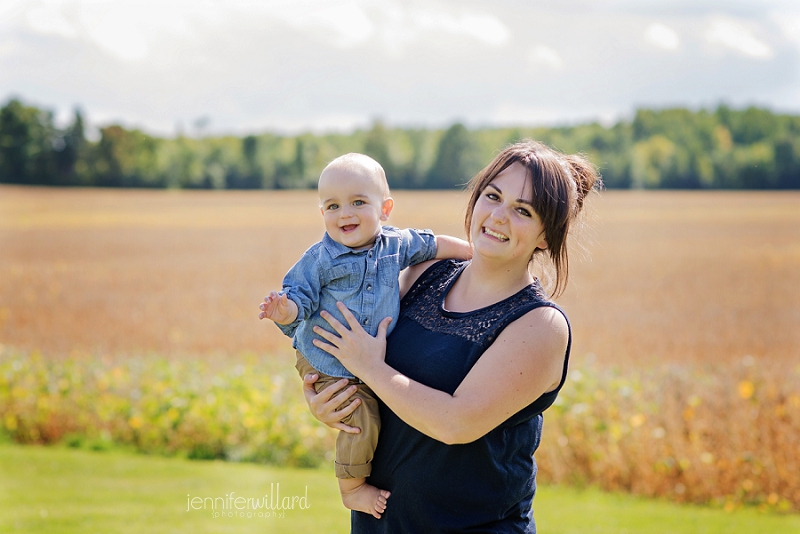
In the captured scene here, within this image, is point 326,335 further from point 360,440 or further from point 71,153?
point 71,153

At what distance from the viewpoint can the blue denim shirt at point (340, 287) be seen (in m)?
1.97

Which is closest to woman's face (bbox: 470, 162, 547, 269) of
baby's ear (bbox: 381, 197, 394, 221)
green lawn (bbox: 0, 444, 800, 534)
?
baby's ear (bbox: 381, 197, 394, 221)

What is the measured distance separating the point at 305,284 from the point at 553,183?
0.72 meters

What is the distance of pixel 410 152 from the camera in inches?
517

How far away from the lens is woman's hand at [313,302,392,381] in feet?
5.90

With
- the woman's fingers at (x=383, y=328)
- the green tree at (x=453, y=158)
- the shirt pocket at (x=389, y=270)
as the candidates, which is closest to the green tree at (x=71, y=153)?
the green tree at (x=453, y=158)

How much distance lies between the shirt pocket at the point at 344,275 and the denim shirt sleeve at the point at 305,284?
1.3 inches

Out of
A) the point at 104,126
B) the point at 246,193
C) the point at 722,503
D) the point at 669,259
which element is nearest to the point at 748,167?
the point at 669,259

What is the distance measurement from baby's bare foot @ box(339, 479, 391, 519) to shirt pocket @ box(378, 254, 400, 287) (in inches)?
21.6

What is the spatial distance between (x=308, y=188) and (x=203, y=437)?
932 centimetres

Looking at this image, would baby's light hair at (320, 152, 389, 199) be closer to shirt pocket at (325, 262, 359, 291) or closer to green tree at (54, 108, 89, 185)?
shirt pocket at (325, 262, 359, 291)

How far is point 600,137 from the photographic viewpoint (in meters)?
11.6

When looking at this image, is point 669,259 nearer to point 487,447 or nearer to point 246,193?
point 246,193

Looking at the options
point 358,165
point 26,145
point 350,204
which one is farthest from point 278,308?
point 26,145
